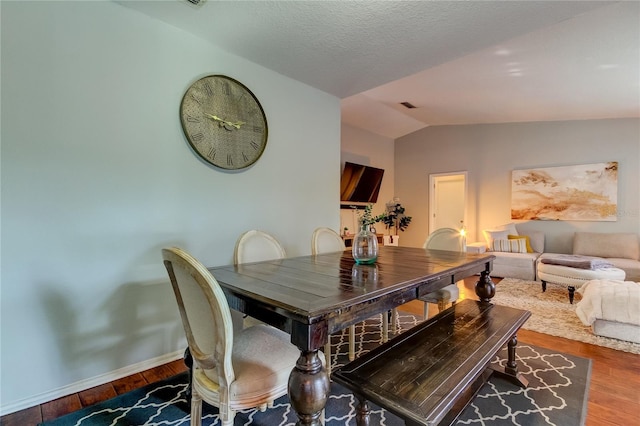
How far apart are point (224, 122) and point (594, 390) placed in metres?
3.29

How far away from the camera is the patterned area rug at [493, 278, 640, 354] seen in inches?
105

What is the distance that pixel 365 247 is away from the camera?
1.88m

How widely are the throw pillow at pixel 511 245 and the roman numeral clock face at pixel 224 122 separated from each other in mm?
4655

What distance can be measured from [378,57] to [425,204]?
4.73 metres

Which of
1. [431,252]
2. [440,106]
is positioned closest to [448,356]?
[431,252]

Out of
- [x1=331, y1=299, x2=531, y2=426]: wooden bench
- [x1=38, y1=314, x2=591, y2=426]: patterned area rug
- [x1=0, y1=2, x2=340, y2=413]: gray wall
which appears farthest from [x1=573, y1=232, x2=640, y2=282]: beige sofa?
[x1=0, y1=2, x2=340, y2=413]: gray wall

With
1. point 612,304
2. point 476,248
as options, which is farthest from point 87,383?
point 476,248

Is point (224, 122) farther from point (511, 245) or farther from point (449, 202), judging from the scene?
point (449, 202)

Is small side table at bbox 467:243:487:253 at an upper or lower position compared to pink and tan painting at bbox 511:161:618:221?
lower

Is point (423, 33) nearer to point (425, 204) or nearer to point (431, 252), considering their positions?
point (431, 252)

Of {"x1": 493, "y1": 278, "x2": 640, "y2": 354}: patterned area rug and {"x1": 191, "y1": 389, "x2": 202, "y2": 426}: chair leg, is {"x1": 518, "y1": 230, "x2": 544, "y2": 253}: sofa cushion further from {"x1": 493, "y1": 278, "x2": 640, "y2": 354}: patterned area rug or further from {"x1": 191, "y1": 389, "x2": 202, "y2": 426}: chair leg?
{"x1": 191, "y1": 389, "x2": 202, "y2": 426}: chair leg

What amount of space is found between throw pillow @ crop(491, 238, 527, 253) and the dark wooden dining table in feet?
12.4

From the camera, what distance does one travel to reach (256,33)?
2.31 m

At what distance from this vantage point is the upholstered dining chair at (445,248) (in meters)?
2.48
